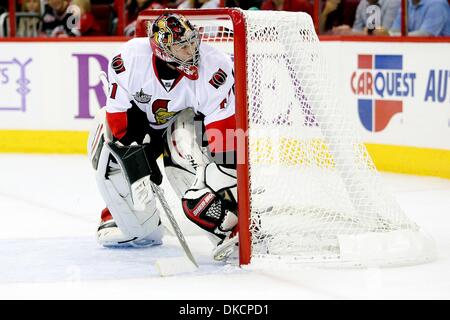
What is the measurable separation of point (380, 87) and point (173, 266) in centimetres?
307

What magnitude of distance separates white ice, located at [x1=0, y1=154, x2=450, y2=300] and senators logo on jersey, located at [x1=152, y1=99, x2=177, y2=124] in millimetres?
511

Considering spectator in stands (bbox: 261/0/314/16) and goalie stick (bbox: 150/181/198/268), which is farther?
spectator in stands (bbox: 261/0/314/16)

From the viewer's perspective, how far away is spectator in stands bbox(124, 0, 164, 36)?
766 centimetres

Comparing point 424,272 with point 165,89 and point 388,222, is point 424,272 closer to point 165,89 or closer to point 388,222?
point 388,222

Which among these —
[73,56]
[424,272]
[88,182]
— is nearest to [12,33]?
[73,56]

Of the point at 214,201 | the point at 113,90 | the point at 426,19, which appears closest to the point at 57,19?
the point at 426,19

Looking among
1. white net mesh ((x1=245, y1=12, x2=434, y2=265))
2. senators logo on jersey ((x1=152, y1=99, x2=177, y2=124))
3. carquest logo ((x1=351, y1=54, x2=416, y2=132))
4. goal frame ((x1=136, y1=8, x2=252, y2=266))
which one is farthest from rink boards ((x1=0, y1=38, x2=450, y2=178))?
goal frame ((x1=136, y1=8, x2=252, y2=266))

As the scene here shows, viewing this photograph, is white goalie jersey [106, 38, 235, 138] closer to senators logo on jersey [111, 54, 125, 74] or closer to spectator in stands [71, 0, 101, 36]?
senators logo on jersey [111, 54, 125, 74]

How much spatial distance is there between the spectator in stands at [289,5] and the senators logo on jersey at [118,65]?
3044 millimetres

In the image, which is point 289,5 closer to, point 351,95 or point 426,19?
point 351,95

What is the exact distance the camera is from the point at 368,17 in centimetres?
677

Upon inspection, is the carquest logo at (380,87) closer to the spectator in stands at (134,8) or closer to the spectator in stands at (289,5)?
the spectator in stands at (289,5)

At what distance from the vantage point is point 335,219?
4109 millimetres

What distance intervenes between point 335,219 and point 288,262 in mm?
324
